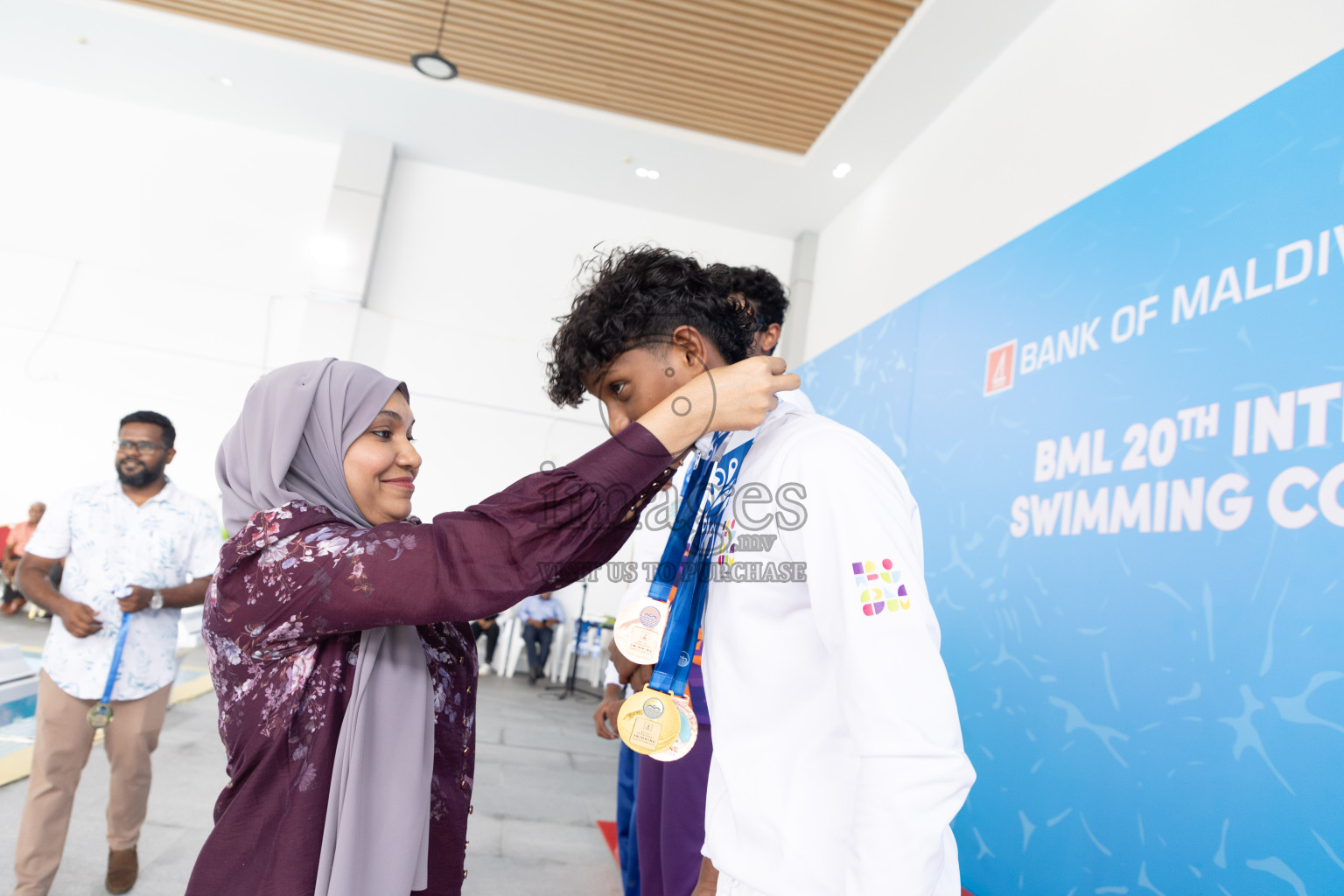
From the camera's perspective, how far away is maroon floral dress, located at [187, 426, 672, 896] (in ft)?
3.34

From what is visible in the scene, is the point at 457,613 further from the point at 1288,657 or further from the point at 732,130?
the point at 732,130

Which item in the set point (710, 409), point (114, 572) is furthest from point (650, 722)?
point (114, 572)

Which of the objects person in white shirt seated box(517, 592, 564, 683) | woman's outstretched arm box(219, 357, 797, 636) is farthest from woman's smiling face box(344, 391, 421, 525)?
person in white shirt seated box(517, 592, 564, 683)

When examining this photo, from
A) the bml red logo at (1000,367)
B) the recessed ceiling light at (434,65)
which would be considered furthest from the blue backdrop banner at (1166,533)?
the recessed ceiling light at (434,65)

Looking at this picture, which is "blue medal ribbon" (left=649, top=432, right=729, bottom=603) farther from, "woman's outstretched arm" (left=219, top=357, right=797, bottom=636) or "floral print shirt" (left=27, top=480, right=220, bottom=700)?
"floral print shirt" (left=27, top=480, right=220, bottom=700)

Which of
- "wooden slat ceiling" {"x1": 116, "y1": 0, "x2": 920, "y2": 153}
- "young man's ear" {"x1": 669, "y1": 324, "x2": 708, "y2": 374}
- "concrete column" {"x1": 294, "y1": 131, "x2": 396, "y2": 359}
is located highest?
"wooden slat ceiling" {"x1": 116, "y1": 0, "x2": 920, "y2": 153}

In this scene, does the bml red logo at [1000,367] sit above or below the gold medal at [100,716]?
above

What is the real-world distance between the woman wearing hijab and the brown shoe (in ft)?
6.85

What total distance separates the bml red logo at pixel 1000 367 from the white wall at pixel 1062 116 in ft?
3.11

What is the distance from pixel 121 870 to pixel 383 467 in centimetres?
238

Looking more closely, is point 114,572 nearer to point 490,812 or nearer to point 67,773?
point 67,773

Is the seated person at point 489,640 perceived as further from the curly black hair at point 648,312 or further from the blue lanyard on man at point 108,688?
the curly black hair at point 648,312

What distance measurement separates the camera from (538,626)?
7742 mm

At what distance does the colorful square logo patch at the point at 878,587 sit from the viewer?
2.88 ft
